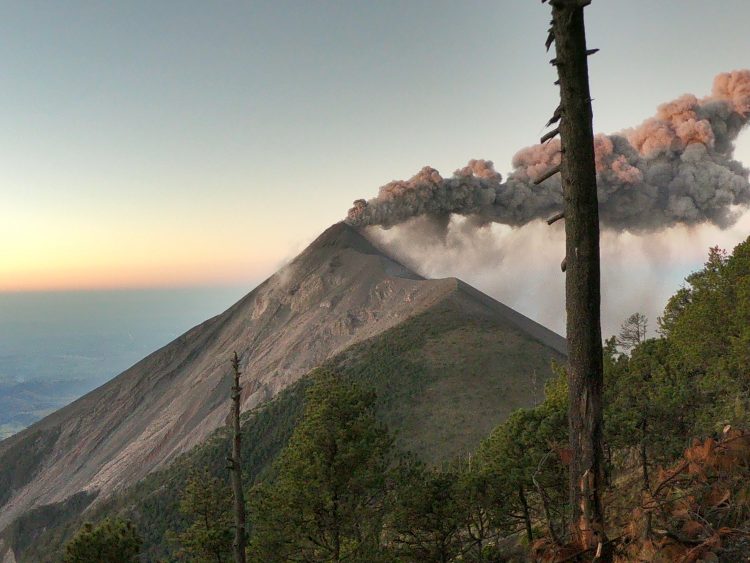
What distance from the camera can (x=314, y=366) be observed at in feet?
269

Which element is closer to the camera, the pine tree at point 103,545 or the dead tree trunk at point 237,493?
the dead tree trunk at point 237,493

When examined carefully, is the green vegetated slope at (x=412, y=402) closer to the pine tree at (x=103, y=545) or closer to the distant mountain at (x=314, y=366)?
the distant mountain at (x=314, y=366)

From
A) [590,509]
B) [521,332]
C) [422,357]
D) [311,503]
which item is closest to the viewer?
[590,509]

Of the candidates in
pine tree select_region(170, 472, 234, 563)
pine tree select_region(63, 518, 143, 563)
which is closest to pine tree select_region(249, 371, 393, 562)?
pine tree select_region(170, 472, 234, 563)

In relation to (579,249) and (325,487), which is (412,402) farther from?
(579,249)

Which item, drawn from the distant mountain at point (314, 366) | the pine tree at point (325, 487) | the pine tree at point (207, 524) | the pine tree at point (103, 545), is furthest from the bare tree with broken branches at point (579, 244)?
the distant mountain at point (314, 366)

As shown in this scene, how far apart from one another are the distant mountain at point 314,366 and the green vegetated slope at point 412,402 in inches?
9.4

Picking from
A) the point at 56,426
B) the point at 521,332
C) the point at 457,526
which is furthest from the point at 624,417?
the point at 56,426

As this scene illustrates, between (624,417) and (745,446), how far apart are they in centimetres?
1504

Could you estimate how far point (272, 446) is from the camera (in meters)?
62.8

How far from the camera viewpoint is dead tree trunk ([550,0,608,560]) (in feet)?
19.1

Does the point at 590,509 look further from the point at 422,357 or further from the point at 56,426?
the point at 56,426

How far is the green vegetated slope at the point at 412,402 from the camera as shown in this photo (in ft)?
178

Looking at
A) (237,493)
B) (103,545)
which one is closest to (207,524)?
(103,545)
